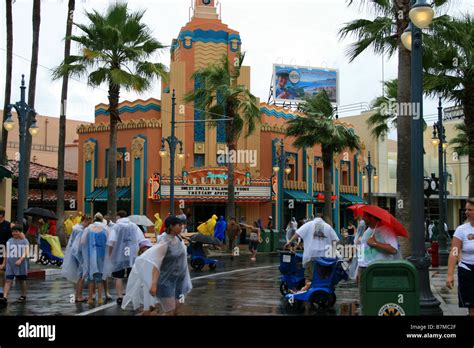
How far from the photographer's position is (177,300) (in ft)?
25.8

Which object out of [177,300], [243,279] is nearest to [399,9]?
[243,279]

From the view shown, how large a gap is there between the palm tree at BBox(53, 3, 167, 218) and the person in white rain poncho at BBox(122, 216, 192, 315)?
15.9 metres

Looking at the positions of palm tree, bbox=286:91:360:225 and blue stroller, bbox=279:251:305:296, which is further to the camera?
palm tree, bbox=286:91:360:225

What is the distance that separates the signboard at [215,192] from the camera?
1455 inches

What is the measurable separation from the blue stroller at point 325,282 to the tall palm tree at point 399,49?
3.59m

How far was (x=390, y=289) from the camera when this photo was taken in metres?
7.91

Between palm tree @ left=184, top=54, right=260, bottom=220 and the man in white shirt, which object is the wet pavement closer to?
the man in white shirt

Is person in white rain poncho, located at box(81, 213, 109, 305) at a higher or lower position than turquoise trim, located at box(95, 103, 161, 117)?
lower

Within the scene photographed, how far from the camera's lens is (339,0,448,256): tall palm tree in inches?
563

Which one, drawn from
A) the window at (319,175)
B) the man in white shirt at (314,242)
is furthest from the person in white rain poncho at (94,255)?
the window at (319,175)

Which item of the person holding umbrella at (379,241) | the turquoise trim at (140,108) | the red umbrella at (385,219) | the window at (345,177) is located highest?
the turquoise trim at (140,108)

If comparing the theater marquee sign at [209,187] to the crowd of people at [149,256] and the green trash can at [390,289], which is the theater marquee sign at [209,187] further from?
the green trash can at [390,289]

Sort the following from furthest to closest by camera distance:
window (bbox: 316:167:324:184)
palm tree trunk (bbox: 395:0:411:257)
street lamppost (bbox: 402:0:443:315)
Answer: window (bbox: 316:167:324:184), palm tree trunk (bbox: 395:0:411:257), street lamppost (bbox: 402:0:443:315)

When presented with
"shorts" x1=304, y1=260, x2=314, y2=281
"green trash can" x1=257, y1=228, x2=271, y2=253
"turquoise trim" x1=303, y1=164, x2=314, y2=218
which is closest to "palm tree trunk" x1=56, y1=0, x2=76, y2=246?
"green trash can" x1=257, y1=228, x2=271, y2=253
